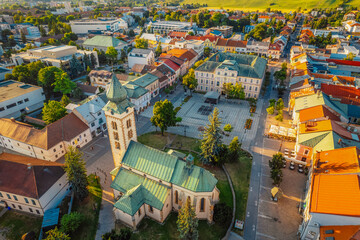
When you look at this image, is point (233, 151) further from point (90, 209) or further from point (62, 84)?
point (62, 84)

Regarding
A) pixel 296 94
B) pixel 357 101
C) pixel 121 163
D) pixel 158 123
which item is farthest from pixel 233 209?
pixel 357 101

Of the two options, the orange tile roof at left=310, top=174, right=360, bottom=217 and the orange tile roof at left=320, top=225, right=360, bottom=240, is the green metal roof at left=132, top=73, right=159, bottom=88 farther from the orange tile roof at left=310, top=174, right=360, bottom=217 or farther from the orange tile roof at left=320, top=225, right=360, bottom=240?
the orange tile roof at left=320, top=225, right=360, bottom=240

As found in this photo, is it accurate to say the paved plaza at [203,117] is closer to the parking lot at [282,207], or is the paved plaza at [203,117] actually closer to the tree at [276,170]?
the tree at [276,170]

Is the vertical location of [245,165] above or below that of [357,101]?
below

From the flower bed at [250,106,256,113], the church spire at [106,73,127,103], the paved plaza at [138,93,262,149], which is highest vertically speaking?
the church spire at [106,73,127,103]

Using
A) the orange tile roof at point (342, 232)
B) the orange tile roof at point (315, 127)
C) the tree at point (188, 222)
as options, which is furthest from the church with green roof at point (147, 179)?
the orange tile roof at point (315, 127)

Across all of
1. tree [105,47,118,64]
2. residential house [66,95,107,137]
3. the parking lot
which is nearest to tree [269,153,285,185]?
the parking lot

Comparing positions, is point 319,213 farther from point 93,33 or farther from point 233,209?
point 93,33
